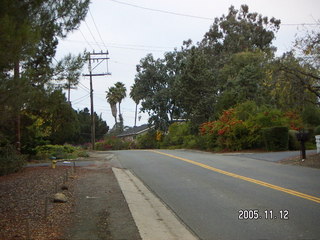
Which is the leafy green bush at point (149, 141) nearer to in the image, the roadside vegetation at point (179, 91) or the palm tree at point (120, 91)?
the roadside vegetation at point (179, 91)

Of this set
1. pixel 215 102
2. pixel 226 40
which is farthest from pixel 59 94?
pixel 226 40

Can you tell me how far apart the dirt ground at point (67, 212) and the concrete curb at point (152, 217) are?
20cm

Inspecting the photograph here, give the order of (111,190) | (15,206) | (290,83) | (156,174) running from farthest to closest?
(290,83), (156,174), (111,190), (15,206)

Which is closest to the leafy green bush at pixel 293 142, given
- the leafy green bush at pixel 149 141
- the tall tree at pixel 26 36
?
the tall tree at pixel 26 36

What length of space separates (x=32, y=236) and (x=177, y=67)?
52.5 meters

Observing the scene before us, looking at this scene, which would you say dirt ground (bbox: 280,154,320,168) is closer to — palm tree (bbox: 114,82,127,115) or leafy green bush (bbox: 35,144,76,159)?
leafy green bush (bbox: 35,144,76,159)

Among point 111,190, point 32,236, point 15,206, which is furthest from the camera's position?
point 111,190

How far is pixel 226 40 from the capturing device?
53.1 m

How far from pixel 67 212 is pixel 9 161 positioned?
32.6 feet

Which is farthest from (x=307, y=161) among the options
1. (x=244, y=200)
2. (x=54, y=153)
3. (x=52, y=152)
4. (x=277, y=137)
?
(x=52, y=152)

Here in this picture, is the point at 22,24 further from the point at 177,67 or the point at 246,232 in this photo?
the point at 177,67

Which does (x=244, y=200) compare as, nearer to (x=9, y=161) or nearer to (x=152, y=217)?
(x=152, y=217)

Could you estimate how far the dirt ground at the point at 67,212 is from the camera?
6.92 m

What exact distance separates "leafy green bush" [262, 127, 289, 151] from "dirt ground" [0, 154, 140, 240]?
15.2 metres
